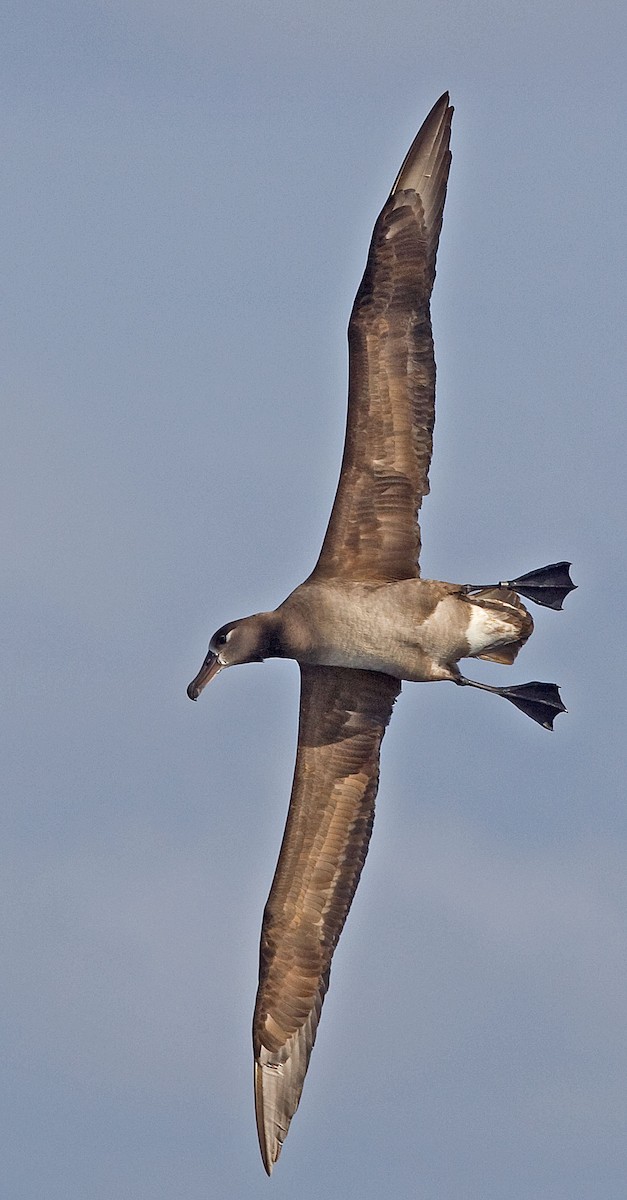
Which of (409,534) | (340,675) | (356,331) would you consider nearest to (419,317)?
(356,331)

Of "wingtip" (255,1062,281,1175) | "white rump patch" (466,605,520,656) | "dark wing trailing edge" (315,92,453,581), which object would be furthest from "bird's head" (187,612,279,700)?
"wingtip" (255,1062,281,1175)

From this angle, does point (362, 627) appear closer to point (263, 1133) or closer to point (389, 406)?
point (389, 406)

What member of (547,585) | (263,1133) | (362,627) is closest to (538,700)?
(547,585)

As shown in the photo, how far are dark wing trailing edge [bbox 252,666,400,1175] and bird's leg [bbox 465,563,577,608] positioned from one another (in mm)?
1564

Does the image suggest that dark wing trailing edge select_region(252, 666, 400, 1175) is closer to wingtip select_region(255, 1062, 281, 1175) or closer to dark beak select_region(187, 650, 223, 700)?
wingtip select_region(255, 1062, 281, 1175)

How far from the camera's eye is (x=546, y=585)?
23.1 meters

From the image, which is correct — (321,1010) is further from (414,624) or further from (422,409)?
(422,409)

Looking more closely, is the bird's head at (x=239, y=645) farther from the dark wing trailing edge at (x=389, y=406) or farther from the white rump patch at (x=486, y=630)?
the white rump patch at (x=486, y=630)

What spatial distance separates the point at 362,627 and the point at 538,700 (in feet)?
8.70

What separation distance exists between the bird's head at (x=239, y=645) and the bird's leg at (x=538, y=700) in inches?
107

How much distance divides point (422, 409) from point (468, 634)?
2.16m

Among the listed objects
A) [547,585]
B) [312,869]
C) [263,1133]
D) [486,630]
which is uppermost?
[547,585]

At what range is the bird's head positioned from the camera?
22219 millimetres

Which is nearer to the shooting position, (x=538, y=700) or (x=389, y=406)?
(x=389, y=406)
